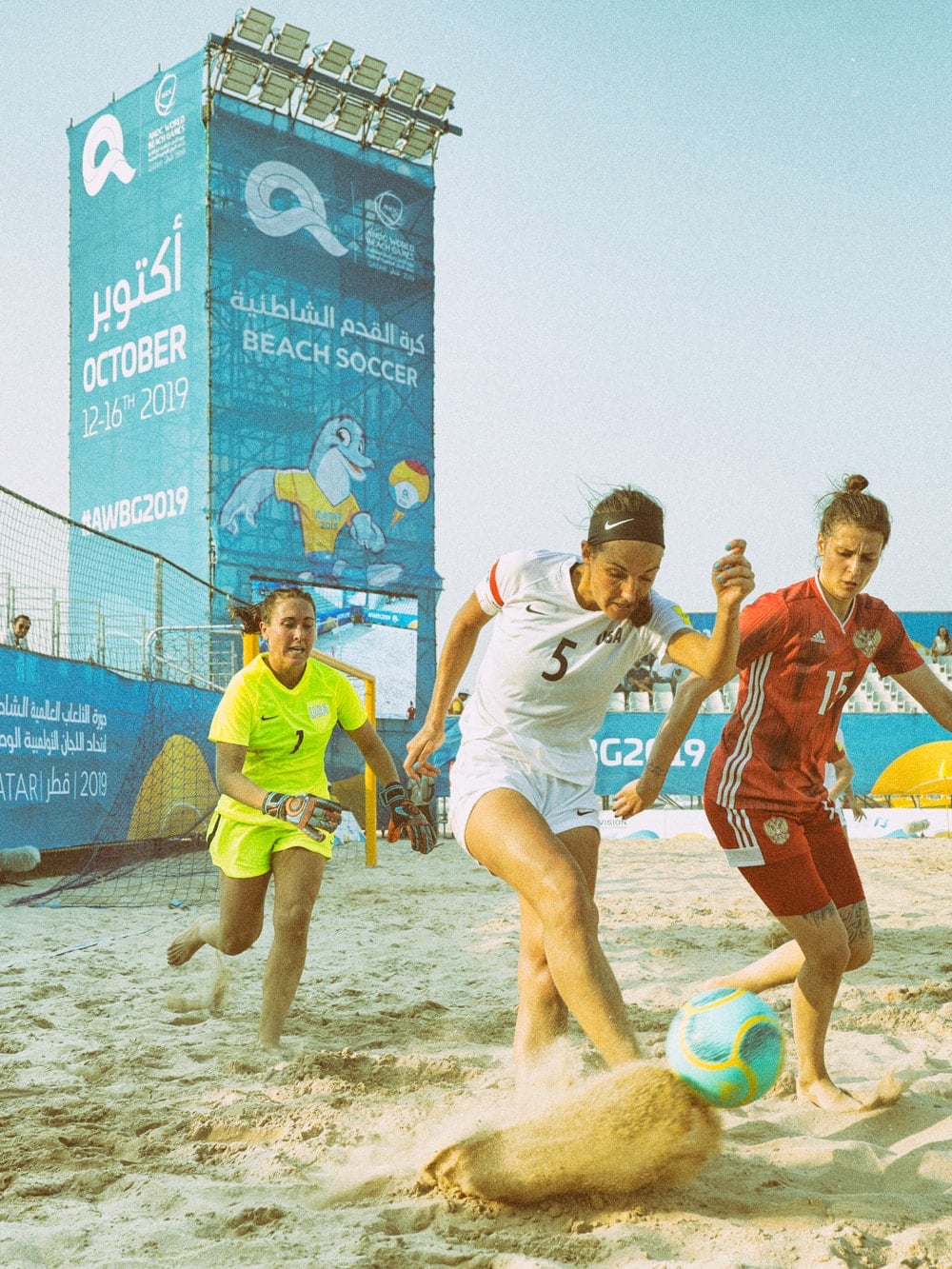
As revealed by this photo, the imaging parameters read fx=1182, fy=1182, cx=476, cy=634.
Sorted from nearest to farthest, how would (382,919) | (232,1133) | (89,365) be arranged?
(232,1133) → (382,919) → (89,365)

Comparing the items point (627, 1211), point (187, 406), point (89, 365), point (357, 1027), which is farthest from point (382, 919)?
point (89, 365)

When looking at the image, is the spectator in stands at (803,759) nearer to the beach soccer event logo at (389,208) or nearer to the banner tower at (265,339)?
the banner tower at (265,339)

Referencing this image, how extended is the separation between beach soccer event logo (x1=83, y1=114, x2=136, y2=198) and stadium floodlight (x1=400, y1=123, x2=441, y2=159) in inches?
267

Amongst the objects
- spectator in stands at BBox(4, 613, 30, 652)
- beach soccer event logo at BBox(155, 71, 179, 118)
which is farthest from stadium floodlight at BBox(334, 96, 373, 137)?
spectator in stands at BBox(4, 613, 30, 652)

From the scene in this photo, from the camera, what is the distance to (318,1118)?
11.2 ft

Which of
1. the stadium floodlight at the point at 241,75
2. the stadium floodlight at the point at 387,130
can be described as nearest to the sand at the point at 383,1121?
the stadium floodlight at the point at 241,75

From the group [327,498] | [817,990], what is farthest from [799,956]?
[327,498]

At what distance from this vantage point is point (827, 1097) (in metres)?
3.52

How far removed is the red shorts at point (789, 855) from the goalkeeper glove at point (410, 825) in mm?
1116

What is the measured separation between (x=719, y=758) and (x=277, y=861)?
184 centimetres

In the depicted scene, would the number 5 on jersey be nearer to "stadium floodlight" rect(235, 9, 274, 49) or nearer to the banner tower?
the banner tower

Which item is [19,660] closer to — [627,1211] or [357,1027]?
[357,1027]

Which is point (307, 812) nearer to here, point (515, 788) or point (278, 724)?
point (278, 724)

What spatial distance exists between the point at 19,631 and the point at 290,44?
858 inches
